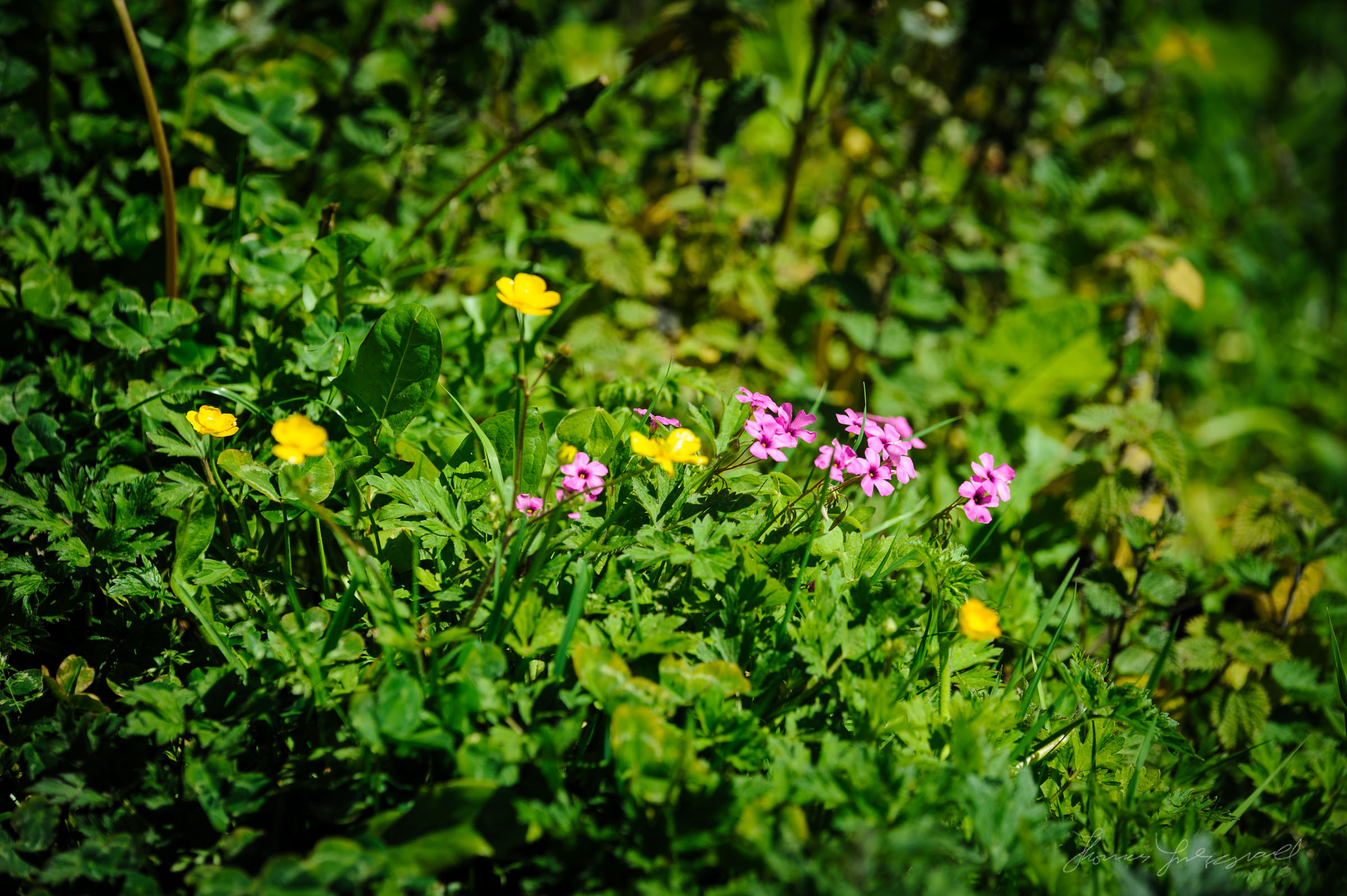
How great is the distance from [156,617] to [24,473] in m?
0.36

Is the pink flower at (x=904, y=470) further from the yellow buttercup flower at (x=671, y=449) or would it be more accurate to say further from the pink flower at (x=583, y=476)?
the pink flower at (x=583, y=476)

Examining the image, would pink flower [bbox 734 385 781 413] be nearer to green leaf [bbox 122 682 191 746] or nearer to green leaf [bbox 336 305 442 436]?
green leaf [bbox 336 305 442 436]

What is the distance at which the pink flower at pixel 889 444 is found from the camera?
1.45 m

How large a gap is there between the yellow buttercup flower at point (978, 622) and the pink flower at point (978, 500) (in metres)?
0.23

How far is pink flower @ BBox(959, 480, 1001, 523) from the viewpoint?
1.43 meters

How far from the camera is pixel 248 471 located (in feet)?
4.49

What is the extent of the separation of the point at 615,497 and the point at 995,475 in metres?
0.67

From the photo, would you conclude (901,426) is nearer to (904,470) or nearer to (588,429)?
(904,470)

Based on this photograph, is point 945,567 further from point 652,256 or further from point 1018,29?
point 1018,29

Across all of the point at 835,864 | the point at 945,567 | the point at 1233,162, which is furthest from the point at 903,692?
the point at 1233,162

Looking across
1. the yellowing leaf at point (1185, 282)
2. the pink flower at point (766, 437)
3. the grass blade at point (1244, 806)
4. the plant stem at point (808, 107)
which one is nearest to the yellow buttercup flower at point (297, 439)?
the pink flower at point (766, 437)

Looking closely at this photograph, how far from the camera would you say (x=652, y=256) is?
7.95 feet

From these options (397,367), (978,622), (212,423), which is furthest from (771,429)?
(212,423)

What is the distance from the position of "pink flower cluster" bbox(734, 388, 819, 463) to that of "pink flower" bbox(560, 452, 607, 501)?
0.26m
